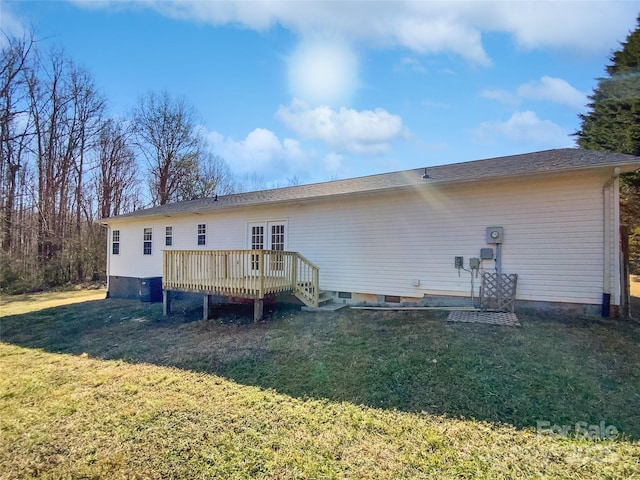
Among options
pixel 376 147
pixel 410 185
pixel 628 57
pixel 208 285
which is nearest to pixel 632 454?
pixel 410 185

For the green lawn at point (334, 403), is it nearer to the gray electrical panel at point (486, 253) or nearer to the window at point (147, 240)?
the gray electrical panel at point (486, 253)

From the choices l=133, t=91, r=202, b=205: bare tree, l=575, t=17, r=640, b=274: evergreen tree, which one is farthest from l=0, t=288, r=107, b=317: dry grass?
l=575, t=17, r=640, b=274: evergreen tree

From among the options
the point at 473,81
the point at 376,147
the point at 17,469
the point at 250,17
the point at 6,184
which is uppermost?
the point at 376,147

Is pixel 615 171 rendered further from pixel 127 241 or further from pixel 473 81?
pixel 127 241

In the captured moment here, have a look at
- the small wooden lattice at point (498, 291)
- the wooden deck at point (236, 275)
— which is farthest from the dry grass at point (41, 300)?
the small wooden lattice at point (498, 291)

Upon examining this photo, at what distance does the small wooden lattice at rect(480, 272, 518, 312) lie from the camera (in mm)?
6637

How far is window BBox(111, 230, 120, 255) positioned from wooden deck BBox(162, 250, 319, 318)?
7.08m

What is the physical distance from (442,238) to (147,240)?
36.9 ft

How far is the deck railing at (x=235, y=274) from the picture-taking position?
25.2 ft

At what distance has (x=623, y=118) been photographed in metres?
13.6

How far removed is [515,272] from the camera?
22.0 ft

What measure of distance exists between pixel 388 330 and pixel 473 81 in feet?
23.5

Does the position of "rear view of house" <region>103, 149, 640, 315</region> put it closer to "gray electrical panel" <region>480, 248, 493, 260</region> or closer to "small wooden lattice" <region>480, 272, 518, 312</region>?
"gray electrical panel" <region>480, 248, 493, 260</region>

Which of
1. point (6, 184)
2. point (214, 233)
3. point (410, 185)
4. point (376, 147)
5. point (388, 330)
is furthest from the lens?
point (376, 147)
